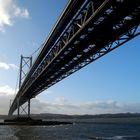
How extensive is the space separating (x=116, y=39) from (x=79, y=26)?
3.66 metres

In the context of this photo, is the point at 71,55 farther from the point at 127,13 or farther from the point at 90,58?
the point at 127,13

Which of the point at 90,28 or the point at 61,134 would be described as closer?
the point at 90,28

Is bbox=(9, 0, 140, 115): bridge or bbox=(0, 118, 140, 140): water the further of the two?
bbox=(0, 118, 140, 140): water

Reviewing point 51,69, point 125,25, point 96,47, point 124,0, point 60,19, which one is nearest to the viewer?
point 124,0

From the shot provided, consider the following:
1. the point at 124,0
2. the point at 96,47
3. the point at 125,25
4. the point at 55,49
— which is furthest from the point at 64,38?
the point at 124,0

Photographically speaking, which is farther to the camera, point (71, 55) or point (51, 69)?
point (51, 69)

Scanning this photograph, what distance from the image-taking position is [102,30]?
84.1ft

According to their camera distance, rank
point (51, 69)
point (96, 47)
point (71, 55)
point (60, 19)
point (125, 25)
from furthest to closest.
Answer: point (51, 69)
point (71, 55)
point (96, 47)
point (60, 19)
point (125, 25)

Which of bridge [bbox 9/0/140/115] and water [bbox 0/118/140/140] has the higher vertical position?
bridge [bbox 9/0/140/115]

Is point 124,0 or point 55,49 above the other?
point 55,49

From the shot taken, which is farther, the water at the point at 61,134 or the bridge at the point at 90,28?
the water at the point at 61,134

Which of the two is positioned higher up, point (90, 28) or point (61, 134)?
point (90, 28)

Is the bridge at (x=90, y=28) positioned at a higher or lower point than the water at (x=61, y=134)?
higher

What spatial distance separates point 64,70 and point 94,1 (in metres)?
22.0
